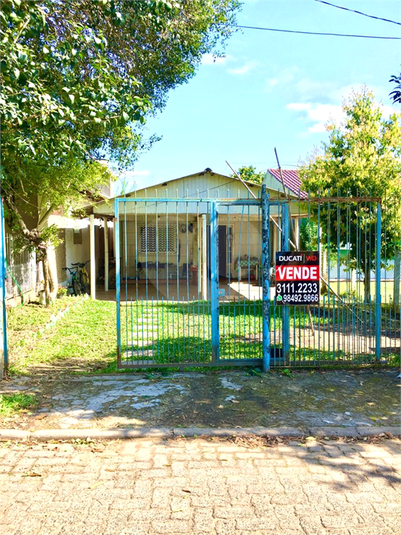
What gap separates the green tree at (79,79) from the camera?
18.0 ft

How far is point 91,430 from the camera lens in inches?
171

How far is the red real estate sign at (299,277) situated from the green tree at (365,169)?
3799 mm

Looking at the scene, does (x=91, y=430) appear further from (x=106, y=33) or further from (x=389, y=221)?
(x=389, y=221)

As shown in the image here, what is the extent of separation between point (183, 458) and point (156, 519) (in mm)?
867

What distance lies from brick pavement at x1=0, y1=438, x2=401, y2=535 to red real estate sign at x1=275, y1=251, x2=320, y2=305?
2.21 meters

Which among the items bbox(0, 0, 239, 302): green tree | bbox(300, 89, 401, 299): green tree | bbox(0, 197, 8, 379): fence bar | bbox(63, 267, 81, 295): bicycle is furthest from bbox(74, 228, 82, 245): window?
bbox(0, 197, 8, 379): fence bar

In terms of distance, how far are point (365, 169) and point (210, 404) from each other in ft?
23.5

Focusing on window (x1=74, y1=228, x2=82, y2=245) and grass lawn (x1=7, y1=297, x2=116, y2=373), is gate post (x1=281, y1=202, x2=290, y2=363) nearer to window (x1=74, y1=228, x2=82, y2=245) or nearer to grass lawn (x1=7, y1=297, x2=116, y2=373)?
grass lawn (x1=7, y1=297, x2=116, y2=373)

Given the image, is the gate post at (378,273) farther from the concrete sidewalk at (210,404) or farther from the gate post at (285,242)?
the gate post at (285,242)

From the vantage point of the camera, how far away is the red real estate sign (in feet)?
19.8

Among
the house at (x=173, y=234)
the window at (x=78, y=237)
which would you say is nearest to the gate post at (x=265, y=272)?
the house at (x=173, y=234)

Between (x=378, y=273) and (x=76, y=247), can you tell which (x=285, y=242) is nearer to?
(x=378, y=273)

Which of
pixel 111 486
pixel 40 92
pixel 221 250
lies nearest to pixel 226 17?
pixel 40 92

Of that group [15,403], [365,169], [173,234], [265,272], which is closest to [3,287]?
[15,403]
